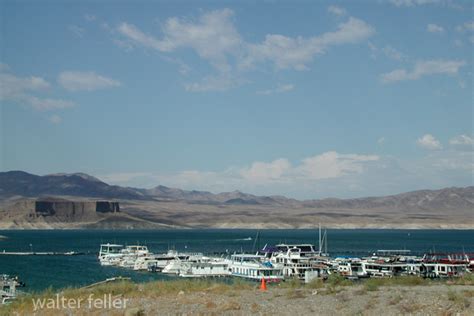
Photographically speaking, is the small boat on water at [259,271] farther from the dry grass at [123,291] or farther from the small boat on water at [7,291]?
the dry grass at [123,291]

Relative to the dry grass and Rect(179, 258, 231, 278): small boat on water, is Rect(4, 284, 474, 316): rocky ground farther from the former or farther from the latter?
Rect(179, 258, 231, 278): small boat on water

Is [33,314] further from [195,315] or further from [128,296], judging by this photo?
[195,315]

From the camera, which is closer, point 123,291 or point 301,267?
point 123,291

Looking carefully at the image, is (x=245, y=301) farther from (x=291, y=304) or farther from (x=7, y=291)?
(x=7, y=291)

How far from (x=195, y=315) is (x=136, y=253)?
55462 mm

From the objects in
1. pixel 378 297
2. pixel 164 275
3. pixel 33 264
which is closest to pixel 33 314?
pixel 378 297

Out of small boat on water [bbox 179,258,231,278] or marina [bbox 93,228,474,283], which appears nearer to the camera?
marina [bbox 93,228,474,283]

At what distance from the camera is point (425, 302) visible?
19.7 meters
